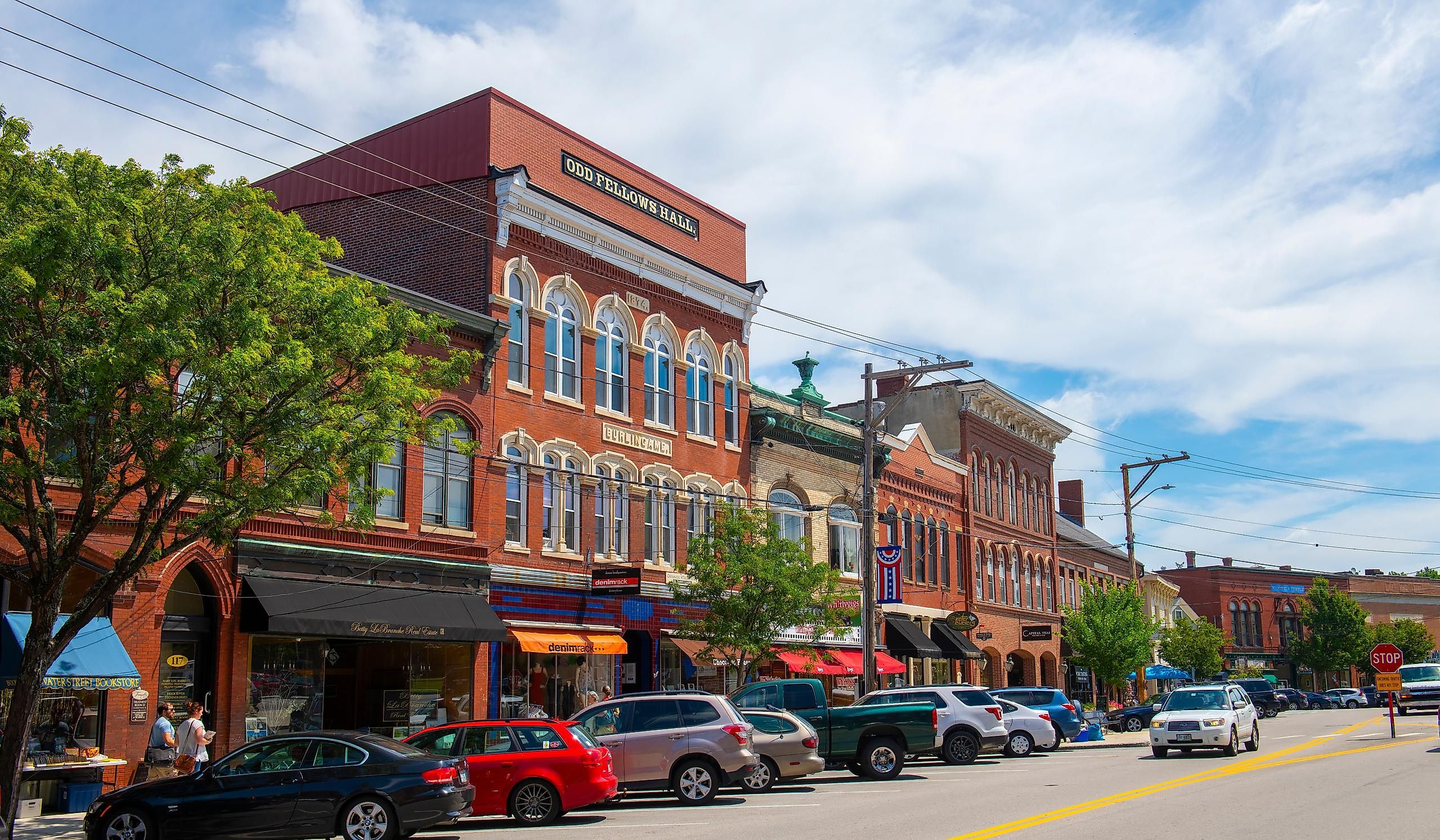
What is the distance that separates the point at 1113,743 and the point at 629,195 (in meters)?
20.1

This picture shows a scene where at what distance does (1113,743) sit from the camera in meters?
35.3

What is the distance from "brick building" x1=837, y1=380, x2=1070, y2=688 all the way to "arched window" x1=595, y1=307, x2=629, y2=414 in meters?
19.3

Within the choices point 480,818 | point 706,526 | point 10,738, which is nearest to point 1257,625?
point 706,526

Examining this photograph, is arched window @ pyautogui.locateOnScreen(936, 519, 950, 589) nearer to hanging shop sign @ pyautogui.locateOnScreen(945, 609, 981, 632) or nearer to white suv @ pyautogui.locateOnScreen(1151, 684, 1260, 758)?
hanging shop sign @ pyautogui.locateOnScreen(945, 609, 981, 632)

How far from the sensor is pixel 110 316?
14.9 metres

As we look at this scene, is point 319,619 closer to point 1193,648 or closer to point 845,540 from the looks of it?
point 845,540

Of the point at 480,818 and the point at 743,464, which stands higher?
the point at 743,464

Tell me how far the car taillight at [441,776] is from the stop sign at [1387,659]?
2516 centimetres

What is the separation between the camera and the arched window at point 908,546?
1737 inches

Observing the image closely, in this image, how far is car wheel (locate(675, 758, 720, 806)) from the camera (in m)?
18.4

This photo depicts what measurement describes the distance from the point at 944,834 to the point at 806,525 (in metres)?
24.8

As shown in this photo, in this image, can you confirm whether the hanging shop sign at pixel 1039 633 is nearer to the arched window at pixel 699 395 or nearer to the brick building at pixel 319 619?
the arched window at pixel 699 395

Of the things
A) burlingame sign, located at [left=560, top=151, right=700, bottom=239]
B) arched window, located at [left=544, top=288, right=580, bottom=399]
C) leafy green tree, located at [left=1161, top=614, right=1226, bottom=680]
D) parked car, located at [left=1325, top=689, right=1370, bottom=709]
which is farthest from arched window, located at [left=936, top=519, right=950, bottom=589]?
parked car, located at [left=1325, top=689, right=1370, bottom=709]

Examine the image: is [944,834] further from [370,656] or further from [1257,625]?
[1257,625]
